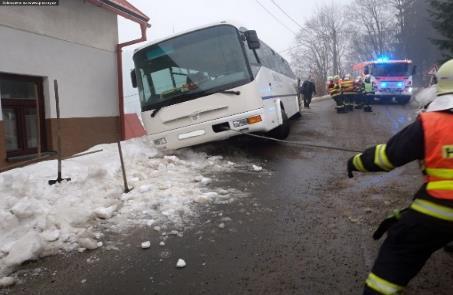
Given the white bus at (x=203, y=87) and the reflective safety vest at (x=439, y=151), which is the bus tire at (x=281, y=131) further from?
the reflective safety vest at (x=439, y=151)

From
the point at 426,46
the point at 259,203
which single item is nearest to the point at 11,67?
the point at 259,203

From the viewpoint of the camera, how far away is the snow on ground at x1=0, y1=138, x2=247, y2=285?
460 centimetres

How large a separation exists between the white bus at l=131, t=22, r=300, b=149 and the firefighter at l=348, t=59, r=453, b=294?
5875 mm

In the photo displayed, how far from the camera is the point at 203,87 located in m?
8.56

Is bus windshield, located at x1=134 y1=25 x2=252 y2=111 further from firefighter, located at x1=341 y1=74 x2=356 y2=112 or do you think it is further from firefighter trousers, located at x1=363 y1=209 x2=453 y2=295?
Answer: firefighter, located at x1=341 y1=74 x2=356 y2=112

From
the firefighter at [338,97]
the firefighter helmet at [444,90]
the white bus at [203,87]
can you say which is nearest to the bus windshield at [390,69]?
the firefighter at [338,97]

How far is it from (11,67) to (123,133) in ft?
14.7

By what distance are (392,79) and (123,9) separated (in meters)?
16.2

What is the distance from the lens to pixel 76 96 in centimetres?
1107

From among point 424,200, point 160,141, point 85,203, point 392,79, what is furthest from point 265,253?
point 392,79

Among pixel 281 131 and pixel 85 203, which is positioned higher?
pixel 281 131

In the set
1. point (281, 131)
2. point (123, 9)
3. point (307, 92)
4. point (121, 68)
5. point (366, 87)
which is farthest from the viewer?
point (307, 92)

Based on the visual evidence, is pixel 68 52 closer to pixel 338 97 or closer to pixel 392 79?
pixel 338 97

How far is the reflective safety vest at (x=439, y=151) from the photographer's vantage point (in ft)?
8.06
